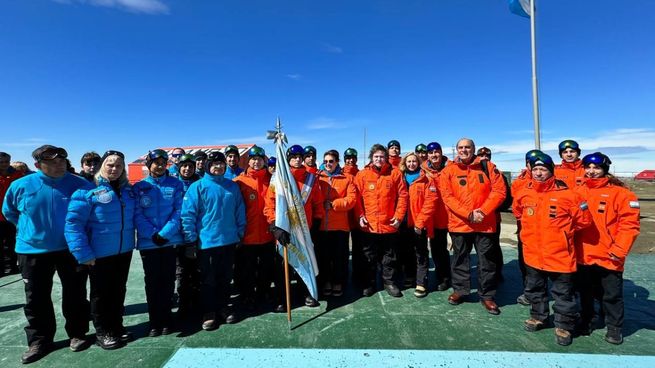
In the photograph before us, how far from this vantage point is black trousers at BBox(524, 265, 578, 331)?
322cm

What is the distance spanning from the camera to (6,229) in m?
6.07

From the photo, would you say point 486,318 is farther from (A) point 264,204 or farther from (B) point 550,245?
(A) point 264,204

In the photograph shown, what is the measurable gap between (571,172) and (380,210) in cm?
273

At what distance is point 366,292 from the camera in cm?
451

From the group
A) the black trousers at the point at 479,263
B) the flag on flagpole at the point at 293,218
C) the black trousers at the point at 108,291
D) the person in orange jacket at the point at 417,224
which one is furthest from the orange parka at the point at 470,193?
the black trousers at the point at 108,291

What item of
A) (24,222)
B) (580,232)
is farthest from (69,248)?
(580,232)

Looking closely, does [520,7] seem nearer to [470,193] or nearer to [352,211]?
[470,193]

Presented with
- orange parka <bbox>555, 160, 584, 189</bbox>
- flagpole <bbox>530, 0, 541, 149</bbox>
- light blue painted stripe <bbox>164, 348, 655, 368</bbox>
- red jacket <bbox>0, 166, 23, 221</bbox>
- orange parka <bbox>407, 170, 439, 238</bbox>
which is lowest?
light blue painted stripe <bbox>164, 348, 655, 368</bbox>

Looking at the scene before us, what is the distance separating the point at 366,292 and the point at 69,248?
3623mm

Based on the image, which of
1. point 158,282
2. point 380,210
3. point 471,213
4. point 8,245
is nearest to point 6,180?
point 8,245

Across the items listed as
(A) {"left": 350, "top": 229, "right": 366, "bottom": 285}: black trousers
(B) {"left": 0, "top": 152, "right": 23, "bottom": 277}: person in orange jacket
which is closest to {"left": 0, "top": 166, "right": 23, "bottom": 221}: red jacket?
(B) {"left": 0, "top": 152, "right": 23, "bottom": 277}: person in orange jacket

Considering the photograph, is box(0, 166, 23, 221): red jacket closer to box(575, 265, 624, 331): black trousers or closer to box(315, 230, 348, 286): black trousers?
box(315, 230, 348, 286): black trousers

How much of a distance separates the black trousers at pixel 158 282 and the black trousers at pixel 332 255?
199cm

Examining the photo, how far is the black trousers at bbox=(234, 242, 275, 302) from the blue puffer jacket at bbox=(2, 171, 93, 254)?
74.0 inches
